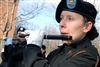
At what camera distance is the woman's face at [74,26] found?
1.93m

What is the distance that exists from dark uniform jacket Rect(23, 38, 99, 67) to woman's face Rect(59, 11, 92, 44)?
0.06 metres

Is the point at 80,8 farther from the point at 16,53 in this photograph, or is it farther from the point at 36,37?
the point at 16,53

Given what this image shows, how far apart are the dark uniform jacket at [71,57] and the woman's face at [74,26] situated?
6 centimetres

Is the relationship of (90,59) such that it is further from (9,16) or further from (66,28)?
(9,16)

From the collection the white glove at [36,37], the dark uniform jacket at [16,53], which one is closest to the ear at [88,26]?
the white glove at [36,37]

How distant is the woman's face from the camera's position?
1.93 metres

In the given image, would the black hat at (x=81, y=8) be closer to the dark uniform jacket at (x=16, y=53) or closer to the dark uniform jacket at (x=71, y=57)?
the dark uniform jacket at (x=71, y=57)

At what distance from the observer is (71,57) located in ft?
6.13

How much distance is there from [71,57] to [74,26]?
0.90 ft

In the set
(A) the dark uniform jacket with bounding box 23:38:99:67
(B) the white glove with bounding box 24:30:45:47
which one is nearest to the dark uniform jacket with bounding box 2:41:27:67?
(B) the white glove with bounding box 24:30:45:47

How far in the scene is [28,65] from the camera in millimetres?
1850

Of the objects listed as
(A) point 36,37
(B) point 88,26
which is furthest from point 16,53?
(B) point 88,26

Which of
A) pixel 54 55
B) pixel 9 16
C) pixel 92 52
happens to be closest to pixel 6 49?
A: pixel 54 55

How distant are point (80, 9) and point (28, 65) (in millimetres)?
675
